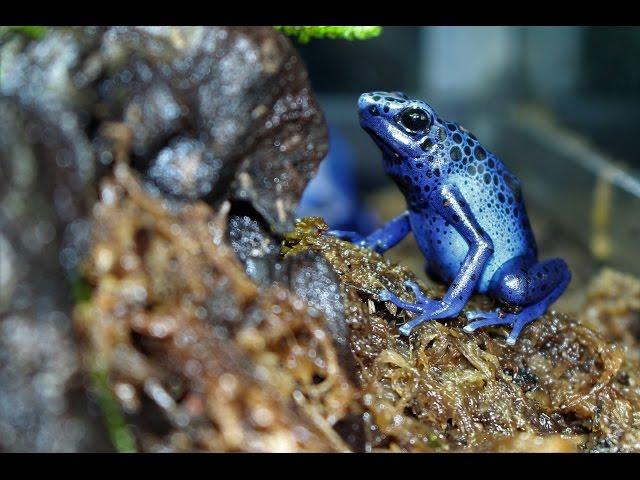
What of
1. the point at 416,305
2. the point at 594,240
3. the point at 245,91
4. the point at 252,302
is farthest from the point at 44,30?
the point at 594,240

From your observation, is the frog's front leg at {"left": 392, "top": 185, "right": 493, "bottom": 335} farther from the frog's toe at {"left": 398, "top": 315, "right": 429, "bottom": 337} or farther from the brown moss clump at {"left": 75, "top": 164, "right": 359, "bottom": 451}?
the brown moss clump at {"left": 75, "top": 164, "right": 359, "bottom": 451}

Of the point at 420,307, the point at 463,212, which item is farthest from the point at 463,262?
the point at 420,307

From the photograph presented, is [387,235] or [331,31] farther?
[387,235]

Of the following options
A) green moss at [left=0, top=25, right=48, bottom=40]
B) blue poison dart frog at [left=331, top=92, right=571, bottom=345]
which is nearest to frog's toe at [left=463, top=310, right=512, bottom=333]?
blue poison dart frog at [left=331, top=92, right=571, bottom=345]

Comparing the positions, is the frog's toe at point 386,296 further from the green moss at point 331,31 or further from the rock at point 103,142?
the green moss at point 331,31

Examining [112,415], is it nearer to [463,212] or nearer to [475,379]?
[475,379]

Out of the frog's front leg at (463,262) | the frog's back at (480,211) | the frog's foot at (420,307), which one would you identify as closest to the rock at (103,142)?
the frog's foot at (420,307)

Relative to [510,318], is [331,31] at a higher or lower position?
higher
